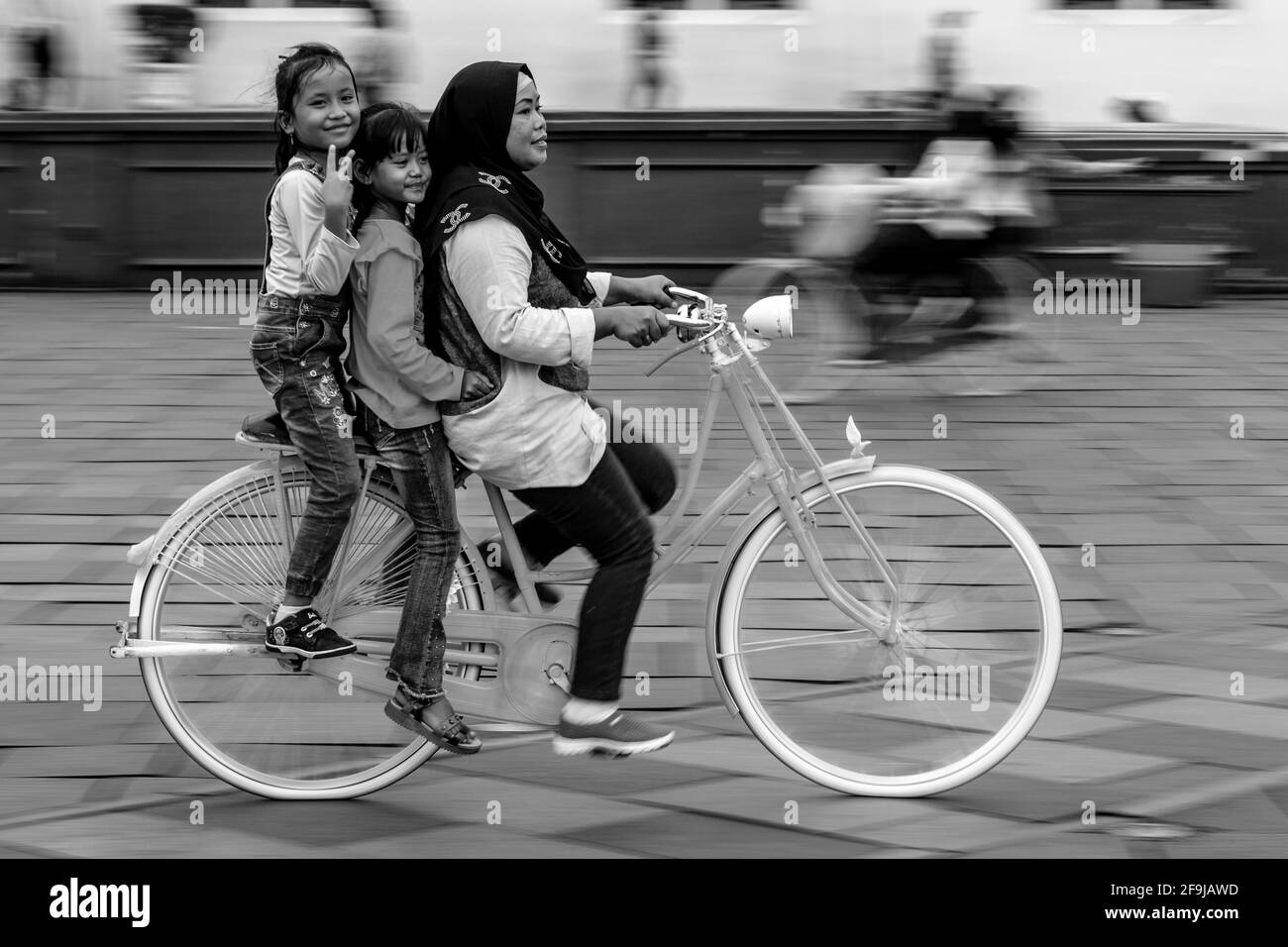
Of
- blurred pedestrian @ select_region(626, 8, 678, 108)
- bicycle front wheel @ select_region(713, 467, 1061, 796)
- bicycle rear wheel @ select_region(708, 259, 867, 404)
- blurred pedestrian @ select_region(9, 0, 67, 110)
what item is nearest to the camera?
bicycle front wheel @ select_region(713, 467, 1061, 796)

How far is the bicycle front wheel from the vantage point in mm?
3787

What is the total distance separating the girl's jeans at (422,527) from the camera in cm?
369

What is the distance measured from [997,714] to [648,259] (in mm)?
9305

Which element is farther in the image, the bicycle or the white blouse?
the bicycle

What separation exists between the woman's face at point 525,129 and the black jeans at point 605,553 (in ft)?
2.15

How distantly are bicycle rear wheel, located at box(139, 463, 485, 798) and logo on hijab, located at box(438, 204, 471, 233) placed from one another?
0.60 meters

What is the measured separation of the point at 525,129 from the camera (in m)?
3.59

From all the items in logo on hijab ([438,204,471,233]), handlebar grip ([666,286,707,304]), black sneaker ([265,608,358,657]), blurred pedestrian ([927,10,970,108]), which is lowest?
black sneaker ([265,608,358,657])

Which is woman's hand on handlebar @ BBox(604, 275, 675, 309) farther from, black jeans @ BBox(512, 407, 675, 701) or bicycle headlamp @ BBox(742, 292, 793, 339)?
black jeans @ BBox(512, 407, 675, 701)

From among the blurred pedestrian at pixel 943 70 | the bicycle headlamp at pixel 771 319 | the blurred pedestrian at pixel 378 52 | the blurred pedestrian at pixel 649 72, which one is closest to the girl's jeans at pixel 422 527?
the bicycle headlamp at pixel 771 319

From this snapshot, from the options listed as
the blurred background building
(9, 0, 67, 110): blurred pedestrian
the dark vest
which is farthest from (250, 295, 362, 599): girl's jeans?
(9, 0, 67, 110): blurred pedestrian

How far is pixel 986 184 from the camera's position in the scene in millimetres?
8852

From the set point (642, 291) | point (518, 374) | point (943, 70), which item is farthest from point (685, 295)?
point (943, 70)

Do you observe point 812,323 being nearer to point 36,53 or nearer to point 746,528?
point 746,528
